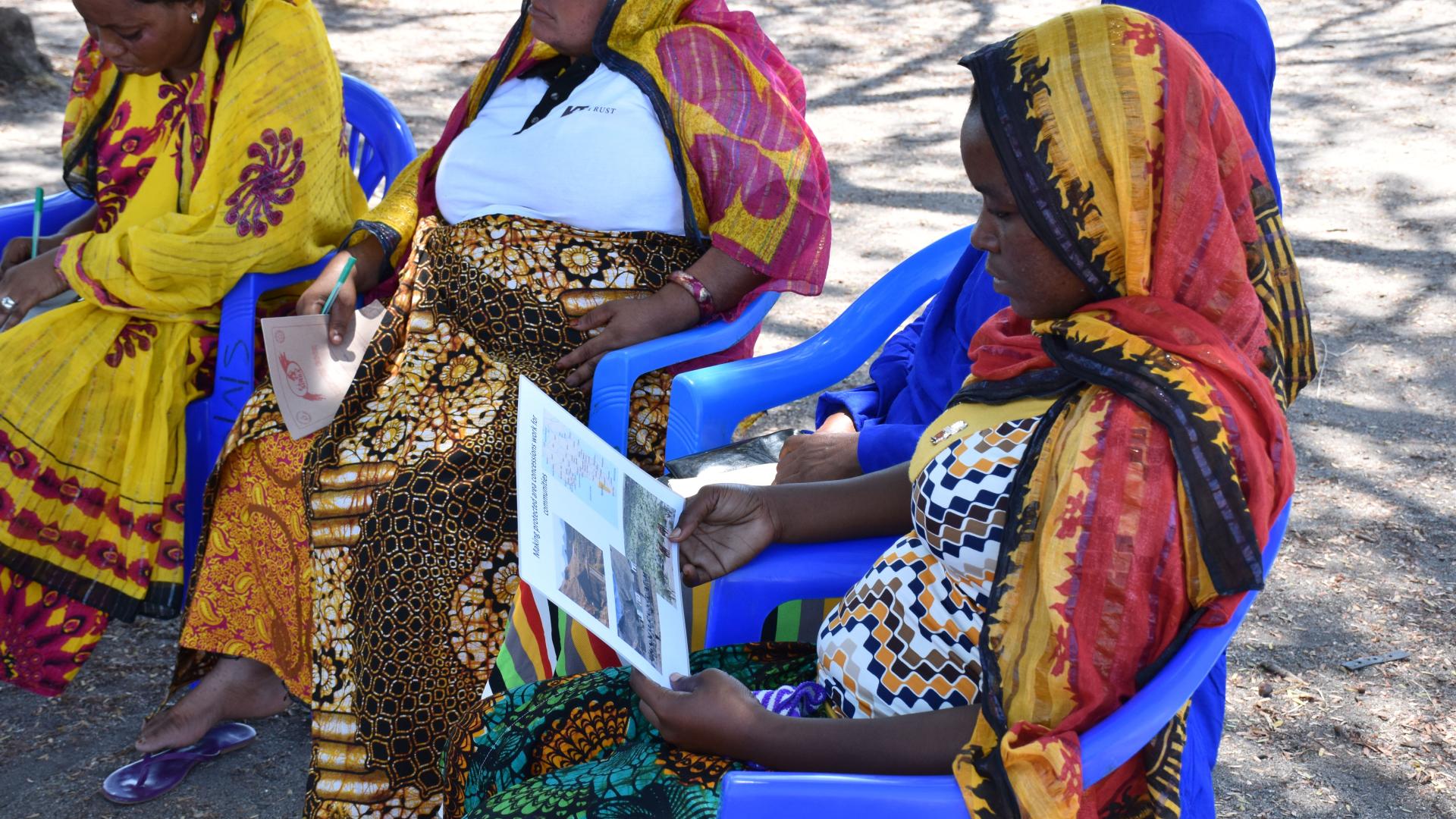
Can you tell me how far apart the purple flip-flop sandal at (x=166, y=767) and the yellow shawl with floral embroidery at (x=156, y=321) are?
0.33 m

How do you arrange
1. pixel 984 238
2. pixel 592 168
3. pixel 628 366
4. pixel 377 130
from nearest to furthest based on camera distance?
pixel 984 238
pixel 628 366
pixel 592 168
pixel 377 130

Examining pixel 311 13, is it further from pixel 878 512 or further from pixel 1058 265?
pixel 1058 265

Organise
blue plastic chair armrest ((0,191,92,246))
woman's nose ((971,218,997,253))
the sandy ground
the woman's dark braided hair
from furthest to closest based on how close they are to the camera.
Answer: 1. blue plastic chair armrest ((0,191,92,246))
2. the woman's dark braided hair
3. the sandy ground
4. woman's nose ((971,218,997,253))

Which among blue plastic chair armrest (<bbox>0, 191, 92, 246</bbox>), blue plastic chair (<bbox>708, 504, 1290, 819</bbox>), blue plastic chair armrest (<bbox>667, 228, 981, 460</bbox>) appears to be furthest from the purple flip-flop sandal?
blue plastic chair (<bbox>708, 504, 1290, 819</bbox>)

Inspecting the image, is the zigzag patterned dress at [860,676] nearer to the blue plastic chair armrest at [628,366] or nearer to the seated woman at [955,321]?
the seated woman at [955,321]

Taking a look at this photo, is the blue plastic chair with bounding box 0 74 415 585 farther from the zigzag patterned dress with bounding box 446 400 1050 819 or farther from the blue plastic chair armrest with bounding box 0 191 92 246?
the zigzag patterned dress with bounding box 446 400 1050 819

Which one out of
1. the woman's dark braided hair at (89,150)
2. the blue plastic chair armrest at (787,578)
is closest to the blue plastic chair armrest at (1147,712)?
the blue plastic chair armrest at (787,578)

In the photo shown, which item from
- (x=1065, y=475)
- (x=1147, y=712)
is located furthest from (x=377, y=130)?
(x=1147, y=712)

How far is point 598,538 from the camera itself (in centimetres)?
182

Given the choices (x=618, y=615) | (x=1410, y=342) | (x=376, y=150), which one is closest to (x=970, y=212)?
(x=1410, y=342)

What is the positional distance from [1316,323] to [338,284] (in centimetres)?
332

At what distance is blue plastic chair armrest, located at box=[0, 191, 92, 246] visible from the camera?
3232 mm

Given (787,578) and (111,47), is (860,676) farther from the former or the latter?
(111,47)

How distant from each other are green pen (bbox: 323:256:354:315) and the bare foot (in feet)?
2.56
